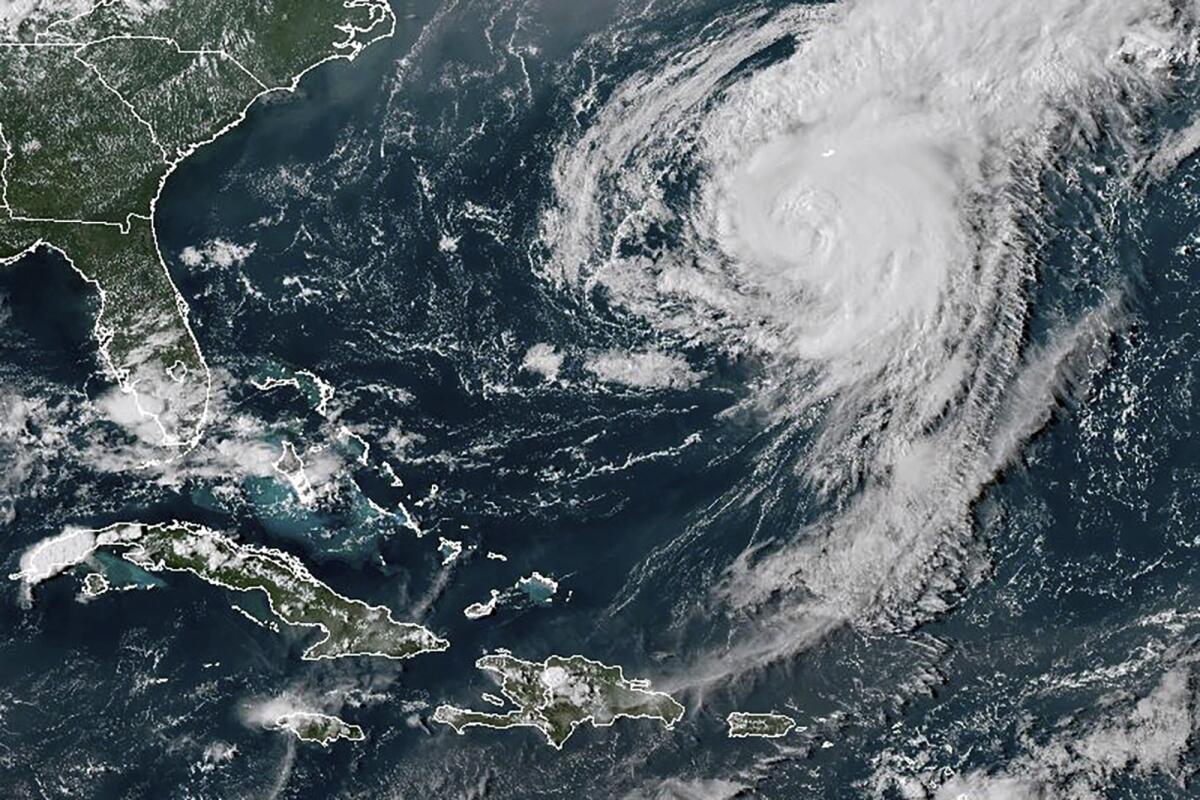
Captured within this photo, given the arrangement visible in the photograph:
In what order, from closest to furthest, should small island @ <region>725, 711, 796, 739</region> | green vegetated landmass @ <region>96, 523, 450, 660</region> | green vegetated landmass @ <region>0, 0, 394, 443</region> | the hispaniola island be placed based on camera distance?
the hispaniola island → small island @ <region>725, 711, 796, 739</region> → green vegetated landmass @ <region>96, 523, 450, 660</region> → green vegetated landmass @ <region>0, 0, 394, 443</region>

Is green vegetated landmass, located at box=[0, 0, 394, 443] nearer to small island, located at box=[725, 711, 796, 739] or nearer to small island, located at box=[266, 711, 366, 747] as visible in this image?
small island, located at box=[266, 711, 366, 747]

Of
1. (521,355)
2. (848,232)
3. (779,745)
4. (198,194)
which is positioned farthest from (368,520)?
(848,232)

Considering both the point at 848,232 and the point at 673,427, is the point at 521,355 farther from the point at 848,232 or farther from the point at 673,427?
the point at 848,232

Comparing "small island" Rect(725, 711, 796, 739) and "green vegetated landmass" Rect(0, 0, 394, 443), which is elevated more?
"green vegetated landmass" Rect(0, 0, 394, 443)

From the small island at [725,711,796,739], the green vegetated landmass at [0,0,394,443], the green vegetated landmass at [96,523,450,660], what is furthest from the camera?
the green vegetated landmass at [0,0,394,443]

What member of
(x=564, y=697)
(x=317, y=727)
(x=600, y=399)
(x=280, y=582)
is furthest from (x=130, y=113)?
(x=564, y=697)

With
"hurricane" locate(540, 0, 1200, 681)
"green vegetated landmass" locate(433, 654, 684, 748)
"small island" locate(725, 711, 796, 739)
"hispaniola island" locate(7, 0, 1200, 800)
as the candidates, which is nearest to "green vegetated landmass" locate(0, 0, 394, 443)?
"hispaniola island" locate(7, 0, 1200, 800)

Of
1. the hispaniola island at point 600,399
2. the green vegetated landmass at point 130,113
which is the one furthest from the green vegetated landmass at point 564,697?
the green vegetated landmass at point 130,113

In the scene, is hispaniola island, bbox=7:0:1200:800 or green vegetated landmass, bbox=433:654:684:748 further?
green vegetated landmass, bbox=433:654:684:748
